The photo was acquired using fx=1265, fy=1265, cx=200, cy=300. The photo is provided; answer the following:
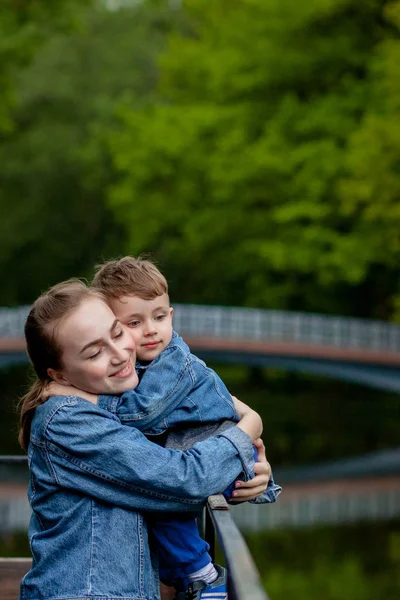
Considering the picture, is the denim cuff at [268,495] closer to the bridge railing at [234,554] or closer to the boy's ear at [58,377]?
the bridge railing at [234,554]

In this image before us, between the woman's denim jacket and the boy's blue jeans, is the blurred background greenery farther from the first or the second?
the woman's denim jacket

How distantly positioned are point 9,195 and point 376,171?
11176 millimetres

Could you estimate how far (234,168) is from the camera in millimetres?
25547

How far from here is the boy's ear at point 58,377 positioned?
107 inches

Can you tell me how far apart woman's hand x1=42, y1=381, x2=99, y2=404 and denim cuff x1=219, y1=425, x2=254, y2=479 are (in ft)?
0.97

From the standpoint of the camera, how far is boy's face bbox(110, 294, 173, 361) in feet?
9.57

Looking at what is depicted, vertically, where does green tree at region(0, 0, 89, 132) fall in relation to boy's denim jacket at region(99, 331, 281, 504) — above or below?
above

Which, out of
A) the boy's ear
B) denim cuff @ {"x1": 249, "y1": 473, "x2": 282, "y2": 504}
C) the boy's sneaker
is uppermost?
the boy's ear

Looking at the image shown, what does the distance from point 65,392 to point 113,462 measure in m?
0.21

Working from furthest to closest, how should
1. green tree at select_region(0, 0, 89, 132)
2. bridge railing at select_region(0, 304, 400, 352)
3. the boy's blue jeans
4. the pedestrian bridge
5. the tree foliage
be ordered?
the tree foliage, bridge railing at select_region(0, 304, 400, 352), the pedestrian bridge, green tree at select_region(0, 0, 89, 132), the boy's blue jeans

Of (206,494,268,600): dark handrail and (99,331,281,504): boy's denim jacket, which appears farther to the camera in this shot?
(99,331,281,504): boy's denim jacket

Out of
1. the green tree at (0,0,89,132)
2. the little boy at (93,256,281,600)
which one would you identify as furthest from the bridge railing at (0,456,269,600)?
the green tree at (0,0,89,132)

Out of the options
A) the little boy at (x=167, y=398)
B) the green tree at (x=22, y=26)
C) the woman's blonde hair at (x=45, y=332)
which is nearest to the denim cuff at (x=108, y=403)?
the little boy at (x=167, y=398)

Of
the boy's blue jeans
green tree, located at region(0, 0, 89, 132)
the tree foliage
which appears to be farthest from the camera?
the tree foliage
